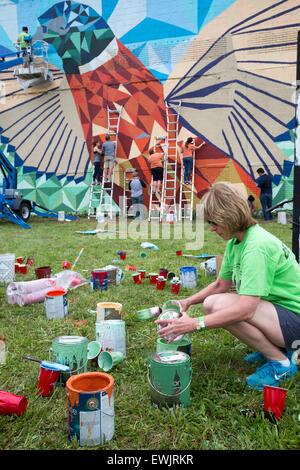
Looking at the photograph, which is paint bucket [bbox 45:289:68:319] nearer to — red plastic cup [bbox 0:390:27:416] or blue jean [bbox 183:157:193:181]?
red plastic cup [bbox 0:390:27:416]

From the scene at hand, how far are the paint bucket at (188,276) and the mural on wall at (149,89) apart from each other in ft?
26.2

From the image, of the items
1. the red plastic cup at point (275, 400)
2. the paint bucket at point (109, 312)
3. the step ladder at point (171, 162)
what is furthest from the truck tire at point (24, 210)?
the red plastic cup at point (275, 400)

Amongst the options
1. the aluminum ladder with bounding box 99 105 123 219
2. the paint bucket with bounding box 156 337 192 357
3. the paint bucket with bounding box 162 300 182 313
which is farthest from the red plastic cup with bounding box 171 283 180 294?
the aluminum ladder with bounding box 99 105 123 219

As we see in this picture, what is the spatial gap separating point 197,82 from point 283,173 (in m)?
4.08

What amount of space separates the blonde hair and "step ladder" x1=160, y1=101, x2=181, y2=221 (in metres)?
9.24

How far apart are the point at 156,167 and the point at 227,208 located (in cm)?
967

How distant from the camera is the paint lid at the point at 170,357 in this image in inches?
72.9

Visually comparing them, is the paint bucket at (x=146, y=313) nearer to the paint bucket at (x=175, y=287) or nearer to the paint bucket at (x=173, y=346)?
the paint bucket at (x=173, y=346)

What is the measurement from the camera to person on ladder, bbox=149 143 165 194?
11.3m

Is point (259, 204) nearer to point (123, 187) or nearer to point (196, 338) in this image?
point (123, 187)

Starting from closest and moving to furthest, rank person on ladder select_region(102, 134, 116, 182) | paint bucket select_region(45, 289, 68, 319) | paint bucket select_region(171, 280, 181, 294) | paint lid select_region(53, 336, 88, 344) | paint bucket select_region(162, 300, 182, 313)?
1. paint lid select_region(53, 336, 88, 344)
2. paint bucket select_region(162, 300, 182, 313)
3. paint bucket select_region(45, 289, 68, 319)
4. paint bucket select_region(171, 280, 181, 294)
5. person on ladder select_region(102, 134, 116, 182)

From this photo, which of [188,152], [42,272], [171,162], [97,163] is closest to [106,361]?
[42,272]

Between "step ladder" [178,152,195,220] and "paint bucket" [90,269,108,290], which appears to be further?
"step ladder" [178,152,195,220]

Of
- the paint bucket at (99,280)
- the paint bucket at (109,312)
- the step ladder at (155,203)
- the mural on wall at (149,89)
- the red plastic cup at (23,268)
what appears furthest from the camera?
the step ladder at (155,203)
